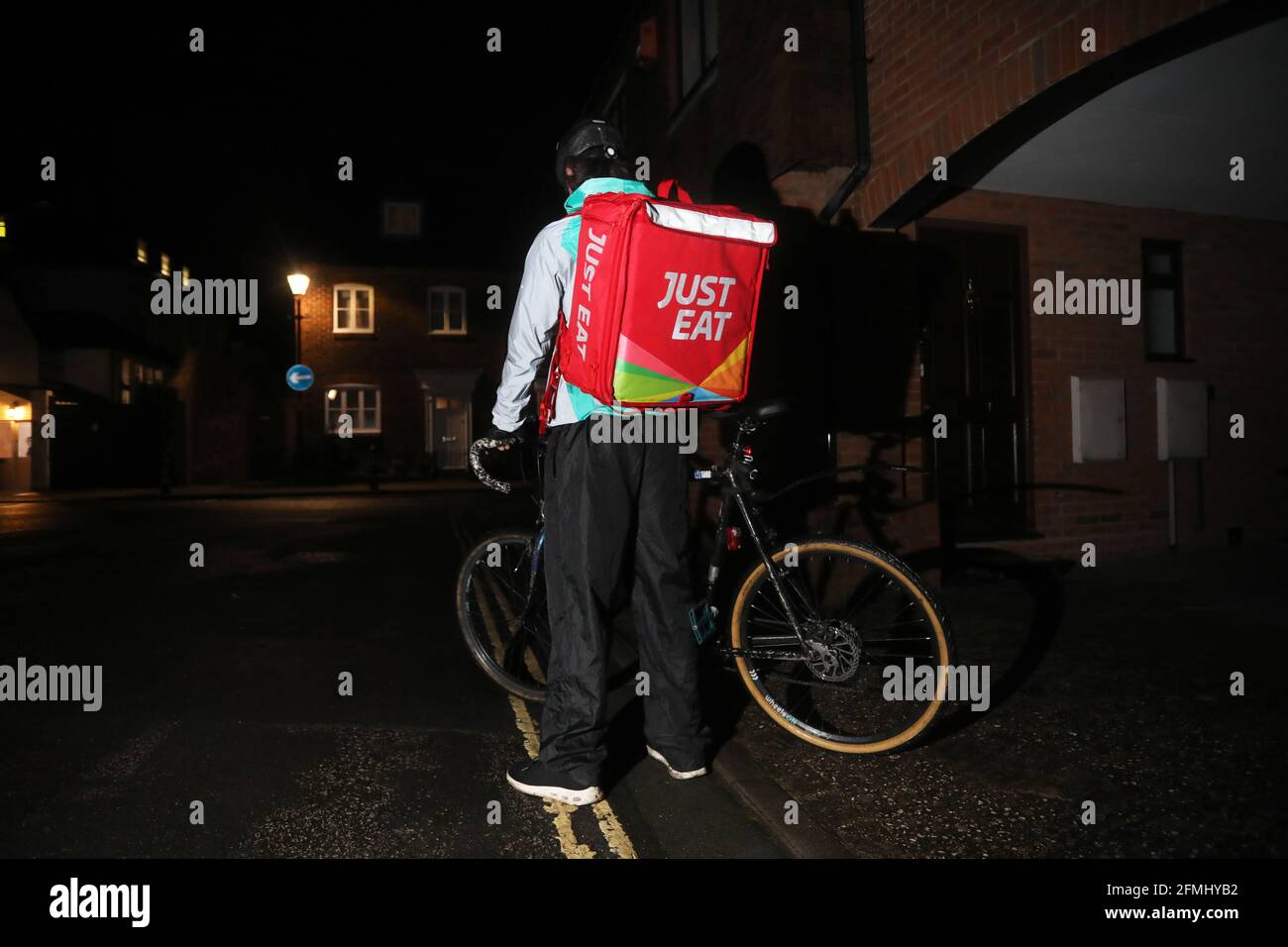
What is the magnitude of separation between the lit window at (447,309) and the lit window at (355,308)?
1.94 meters

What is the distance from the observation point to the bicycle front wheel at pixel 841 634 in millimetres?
2945

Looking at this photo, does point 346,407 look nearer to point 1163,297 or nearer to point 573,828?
point 1163,297

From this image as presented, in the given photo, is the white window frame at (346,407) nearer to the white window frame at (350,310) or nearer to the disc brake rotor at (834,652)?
the white window frame at (350,310)

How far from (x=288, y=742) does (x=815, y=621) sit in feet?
7.44

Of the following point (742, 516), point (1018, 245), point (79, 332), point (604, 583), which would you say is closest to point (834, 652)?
point (742, 516)

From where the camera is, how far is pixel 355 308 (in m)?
28.0

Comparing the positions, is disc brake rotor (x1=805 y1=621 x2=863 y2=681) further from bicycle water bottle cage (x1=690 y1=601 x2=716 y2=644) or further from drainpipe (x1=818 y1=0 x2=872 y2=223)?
drainpipe (x1=818 y1=0 x2=872 y2=223)

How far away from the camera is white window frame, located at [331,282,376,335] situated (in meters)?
27.8

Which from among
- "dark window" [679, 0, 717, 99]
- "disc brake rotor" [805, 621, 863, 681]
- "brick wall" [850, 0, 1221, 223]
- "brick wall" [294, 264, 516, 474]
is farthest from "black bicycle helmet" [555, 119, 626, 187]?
"brick wall" [294, 264, 516, 474]

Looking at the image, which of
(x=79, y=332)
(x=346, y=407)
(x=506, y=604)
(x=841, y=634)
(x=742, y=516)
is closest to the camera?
(x=841, y=634)

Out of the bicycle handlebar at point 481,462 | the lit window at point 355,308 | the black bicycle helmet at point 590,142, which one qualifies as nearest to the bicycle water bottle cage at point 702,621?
the bicycle handlebar at point 481,462

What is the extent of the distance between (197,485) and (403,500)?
1108 cm
